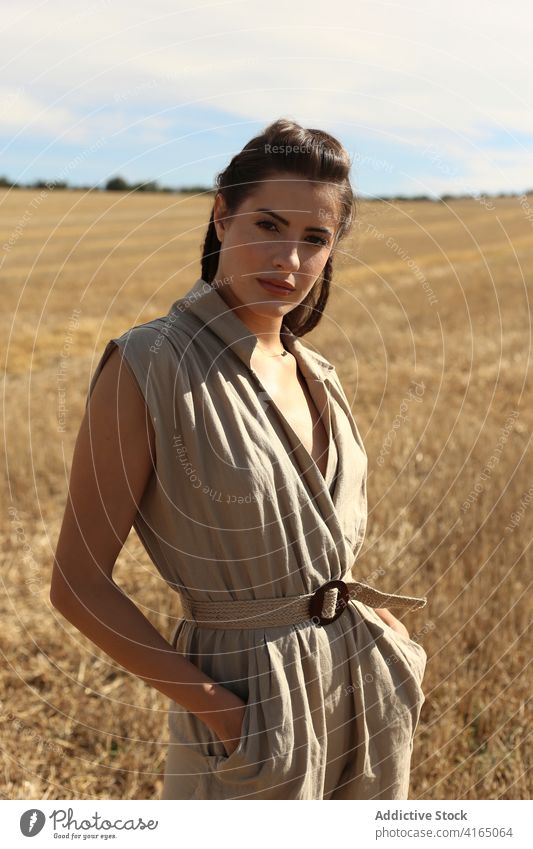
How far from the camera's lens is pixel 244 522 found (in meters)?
1.77

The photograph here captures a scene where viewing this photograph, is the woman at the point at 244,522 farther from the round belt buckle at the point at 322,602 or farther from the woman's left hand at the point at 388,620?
the woman's left hand at the point at 388,620

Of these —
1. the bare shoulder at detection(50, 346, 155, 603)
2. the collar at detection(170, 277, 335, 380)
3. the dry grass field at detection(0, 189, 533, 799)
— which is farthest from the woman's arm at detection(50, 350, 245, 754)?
the dry grass field at detection(0, 189, 533, 799)

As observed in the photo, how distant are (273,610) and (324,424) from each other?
0.47 metres

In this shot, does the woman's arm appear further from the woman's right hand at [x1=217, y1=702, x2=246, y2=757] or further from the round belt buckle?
the round belt buckle

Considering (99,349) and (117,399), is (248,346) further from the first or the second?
→ (99,349)

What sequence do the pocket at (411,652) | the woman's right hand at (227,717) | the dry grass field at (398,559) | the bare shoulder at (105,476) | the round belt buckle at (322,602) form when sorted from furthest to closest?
1. the dry grass field at (398,559)
2. the pocket at (411,652)
3. the round belt buckle at (322,602)
4. the woman's right hand at (227,717)
5. the bare shoulder at (105,476)

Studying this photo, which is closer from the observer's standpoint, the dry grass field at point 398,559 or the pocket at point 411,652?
the pocket at point 411,652

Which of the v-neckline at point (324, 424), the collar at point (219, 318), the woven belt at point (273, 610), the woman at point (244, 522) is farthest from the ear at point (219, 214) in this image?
the woven belt at point (273, 610)

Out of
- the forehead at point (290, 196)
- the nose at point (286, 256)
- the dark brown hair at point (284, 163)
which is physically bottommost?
the nose at point (286, 256)

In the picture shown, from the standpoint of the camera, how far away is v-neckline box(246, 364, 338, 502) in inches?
74.1

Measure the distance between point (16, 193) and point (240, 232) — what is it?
3402 cm

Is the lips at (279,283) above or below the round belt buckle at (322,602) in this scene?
above

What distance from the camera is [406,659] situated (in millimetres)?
2098

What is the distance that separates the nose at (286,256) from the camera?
182 centimetres
